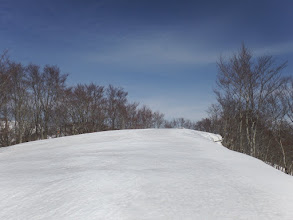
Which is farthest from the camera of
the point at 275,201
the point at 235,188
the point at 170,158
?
the point at 170,158

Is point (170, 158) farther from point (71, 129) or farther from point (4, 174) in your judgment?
point (71, 129)

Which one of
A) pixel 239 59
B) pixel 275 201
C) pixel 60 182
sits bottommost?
pixel 275 201

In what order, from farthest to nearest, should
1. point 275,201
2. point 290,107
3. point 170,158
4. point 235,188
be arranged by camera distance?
point 290,107, point 170,158, point 235,188, point 275,201

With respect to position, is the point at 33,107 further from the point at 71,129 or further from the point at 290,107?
the point at 290,107

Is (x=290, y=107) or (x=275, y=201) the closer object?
(x=275, y=201)

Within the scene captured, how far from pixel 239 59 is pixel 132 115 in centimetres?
2385

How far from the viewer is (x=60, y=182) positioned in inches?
117

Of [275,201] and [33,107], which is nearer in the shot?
[275,201]

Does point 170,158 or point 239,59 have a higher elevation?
point 239,59

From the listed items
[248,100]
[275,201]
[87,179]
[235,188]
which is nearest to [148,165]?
[87,179]

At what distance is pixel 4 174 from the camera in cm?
375

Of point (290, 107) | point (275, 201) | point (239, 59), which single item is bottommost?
point (275, 201)

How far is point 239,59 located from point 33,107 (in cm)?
2615

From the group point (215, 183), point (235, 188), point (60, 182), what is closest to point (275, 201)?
point (235, 188)
